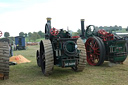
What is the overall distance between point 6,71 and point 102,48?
506cm

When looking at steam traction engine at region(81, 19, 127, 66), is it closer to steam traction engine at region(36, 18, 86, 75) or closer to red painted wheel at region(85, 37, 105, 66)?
red painted wheel at region(85, 37, 105, 66)

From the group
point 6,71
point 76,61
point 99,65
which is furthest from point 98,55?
point 6,71

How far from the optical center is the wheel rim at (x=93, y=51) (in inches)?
337

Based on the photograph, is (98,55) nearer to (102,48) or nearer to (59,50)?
(102,48)

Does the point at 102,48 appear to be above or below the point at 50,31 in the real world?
below

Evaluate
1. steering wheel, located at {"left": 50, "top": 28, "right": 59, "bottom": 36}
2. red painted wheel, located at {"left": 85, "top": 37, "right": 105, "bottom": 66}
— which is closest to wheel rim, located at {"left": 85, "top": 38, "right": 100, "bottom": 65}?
red painted wheel, located at {"left": 85, "top": 37, "right": 105, "bottom": 66}

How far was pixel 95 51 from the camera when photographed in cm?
868

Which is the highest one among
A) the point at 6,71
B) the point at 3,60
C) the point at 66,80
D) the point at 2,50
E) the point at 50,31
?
the point at 50,31

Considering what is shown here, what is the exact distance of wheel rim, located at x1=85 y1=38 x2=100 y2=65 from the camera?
28.1 ft

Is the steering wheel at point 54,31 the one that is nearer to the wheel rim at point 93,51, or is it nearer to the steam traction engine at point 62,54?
the steam traction engine at point 62,54

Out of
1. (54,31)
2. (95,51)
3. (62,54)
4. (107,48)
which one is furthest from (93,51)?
(62,54)

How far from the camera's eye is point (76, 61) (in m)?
6.11

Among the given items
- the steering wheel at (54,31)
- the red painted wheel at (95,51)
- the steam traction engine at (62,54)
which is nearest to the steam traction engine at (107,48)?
the red painted wheel at (95,51)

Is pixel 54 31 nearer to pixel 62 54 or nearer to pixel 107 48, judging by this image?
pixel 62 54
